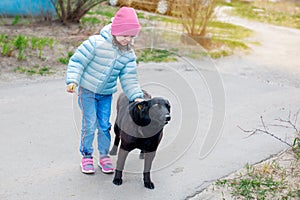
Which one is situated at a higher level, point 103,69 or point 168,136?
point 103,69

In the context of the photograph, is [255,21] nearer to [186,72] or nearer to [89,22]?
[89,22]

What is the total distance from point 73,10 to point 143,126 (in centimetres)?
808

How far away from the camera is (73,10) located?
38.0 feet

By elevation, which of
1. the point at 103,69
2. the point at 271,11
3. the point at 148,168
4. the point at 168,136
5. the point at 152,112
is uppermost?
the point at 103,69

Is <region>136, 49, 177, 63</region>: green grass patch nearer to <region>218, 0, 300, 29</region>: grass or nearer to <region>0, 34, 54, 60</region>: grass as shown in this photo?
<region>0, 34, 54, 60</region>: grass

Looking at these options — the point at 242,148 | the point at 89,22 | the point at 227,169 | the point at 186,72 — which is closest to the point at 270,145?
the point at 242,148

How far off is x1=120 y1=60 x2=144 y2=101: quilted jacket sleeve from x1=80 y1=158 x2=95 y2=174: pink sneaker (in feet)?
2.46

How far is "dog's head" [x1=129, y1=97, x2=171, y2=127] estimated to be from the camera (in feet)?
12.9

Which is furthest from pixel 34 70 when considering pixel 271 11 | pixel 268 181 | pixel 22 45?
pixel 271 11

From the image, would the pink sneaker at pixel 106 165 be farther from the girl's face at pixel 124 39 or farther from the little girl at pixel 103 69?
the girl's face at pixel 124 39

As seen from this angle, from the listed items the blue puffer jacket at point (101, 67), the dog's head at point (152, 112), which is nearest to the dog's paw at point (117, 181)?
the dog's head at point (152, 112)

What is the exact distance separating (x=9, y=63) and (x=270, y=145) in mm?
4624

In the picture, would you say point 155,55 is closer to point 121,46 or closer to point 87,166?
point 87,166

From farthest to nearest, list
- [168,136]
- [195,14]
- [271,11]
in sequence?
[271,11] < [195,14] < [168,136]
